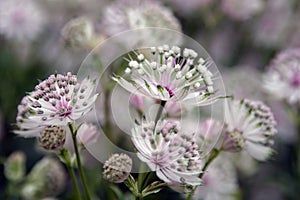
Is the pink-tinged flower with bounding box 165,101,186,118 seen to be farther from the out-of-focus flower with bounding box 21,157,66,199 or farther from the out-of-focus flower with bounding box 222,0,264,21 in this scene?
the out-of-focus flower with bounding box 222,0,264,21

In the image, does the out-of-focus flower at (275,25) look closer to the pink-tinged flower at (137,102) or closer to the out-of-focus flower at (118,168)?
the pink-tinged flower at (137,102)

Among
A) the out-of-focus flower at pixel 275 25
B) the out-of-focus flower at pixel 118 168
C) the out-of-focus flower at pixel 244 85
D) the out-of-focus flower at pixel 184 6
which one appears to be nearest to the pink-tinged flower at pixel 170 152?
the out-of-focus flower at pixel 118 168

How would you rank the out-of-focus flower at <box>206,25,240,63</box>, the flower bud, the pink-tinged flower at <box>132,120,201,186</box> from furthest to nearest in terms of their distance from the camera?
1. the out-of-focus flower at <box>206,25,240,63</box>
2. the flower bud
3. the pink-tinged flower at <box>132,120,201,186</box>

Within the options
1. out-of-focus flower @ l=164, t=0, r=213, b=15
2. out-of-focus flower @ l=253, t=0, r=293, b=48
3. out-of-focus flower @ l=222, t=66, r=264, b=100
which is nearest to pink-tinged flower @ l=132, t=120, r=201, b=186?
out-of-focus flower @ l=222, t=66, r=264, b=100

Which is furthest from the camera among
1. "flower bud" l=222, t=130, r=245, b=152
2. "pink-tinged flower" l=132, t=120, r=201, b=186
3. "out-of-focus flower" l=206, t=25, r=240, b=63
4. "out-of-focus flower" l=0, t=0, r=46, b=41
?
"out-of-focus flower" l=206, t=25, r=240, b=63

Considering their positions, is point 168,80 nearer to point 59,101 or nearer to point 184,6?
point 59,101
